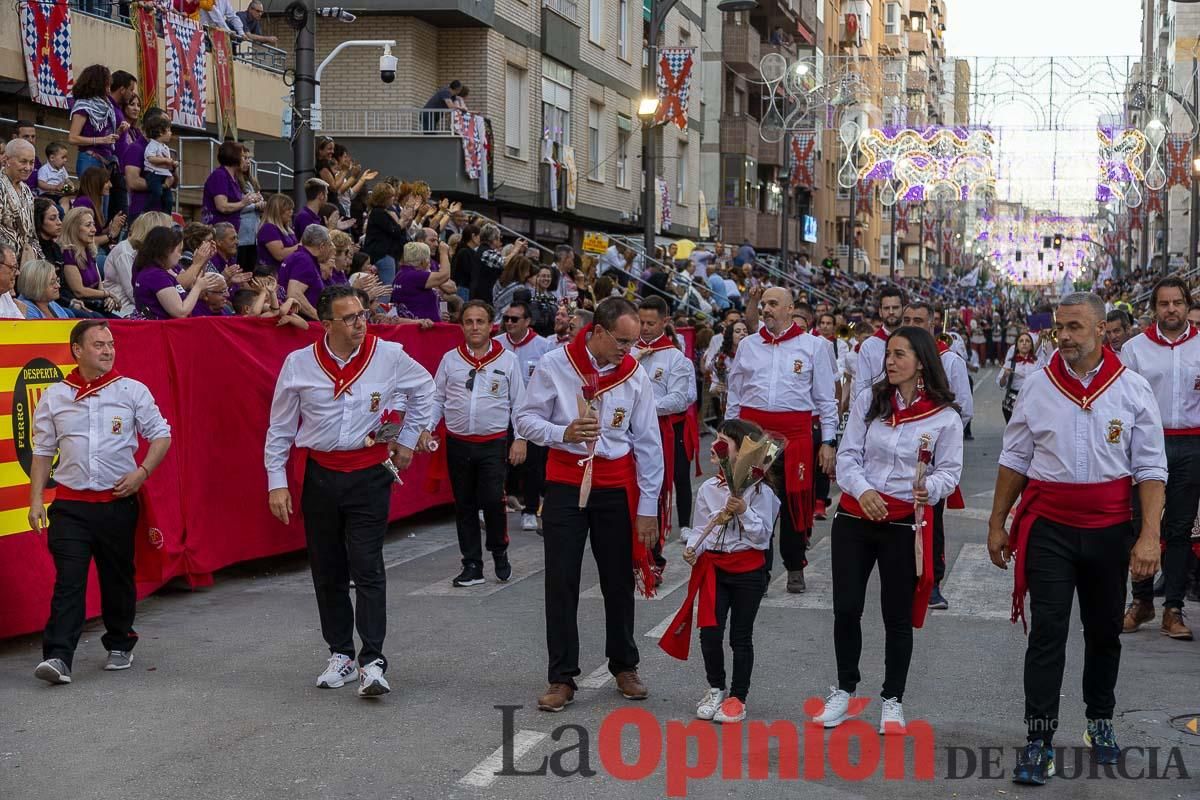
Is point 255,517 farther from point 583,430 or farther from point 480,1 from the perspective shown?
A: point 480,1

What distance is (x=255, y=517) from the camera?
11461 millimetres

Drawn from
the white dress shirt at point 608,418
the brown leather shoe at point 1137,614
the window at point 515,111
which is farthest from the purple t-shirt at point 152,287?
the window at point 515,111

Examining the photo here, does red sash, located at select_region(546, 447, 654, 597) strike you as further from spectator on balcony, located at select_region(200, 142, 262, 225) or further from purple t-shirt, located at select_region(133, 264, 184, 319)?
spectator on balcony, located at select_region(200, 142, 262, 225)

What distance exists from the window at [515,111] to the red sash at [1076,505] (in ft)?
73.6

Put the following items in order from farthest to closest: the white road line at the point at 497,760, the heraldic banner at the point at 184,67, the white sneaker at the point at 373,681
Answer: the heraldic banner at the point at 184,67 → the white sneaker at the point at 373,681 → the white road line at the point at 497,760

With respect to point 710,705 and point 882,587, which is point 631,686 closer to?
point 710,705

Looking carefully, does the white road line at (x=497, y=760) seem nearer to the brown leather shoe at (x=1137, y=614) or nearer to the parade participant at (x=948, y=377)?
the parade participant at (x=948, y=377)

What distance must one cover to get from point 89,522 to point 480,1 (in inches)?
786

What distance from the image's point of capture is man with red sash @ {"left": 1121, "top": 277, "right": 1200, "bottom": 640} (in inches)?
362

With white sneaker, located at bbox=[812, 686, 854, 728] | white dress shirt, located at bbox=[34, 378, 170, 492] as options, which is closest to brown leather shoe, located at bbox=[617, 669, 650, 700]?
white sneaker, located at bbox=[812, 686, 854, 728]

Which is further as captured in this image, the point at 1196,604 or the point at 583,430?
the point at 1196,604

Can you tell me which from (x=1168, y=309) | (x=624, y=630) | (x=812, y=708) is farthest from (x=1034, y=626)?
(x=1168, y=309)

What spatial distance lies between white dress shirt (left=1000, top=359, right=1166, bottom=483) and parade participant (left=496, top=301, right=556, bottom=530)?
5.25 meters

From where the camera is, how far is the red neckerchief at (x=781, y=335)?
10711 mm
